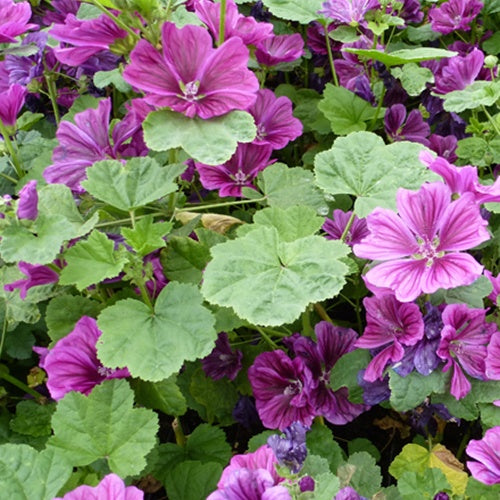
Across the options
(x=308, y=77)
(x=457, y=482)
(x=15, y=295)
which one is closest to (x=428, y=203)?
(x=457, y=482)

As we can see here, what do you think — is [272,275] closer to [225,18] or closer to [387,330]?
[387,330]

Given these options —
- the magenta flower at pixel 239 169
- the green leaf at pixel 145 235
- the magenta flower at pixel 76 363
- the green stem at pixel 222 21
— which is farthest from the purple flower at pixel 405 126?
the magenta flower at pixel 76 363

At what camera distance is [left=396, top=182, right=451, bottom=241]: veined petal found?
41.4 inches

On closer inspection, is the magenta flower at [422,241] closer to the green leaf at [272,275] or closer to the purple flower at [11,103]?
the green leaf at [272,275]

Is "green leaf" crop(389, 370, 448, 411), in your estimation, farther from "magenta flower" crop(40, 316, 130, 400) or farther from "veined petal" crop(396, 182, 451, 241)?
"magenta flower" crop(40, 316, 130, 400)

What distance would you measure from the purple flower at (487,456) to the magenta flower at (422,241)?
0.23m

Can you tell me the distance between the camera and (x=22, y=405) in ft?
4.69

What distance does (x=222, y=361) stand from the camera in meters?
1.39

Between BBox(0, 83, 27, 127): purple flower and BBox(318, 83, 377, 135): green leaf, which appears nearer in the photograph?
BBox(0, 83, 27, 127): purple flower

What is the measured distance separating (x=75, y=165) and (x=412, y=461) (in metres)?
0.82

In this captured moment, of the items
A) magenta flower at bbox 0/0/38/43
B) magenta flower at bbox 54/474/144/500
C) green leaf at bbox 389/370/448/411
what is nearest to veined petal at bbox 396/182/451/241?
green leaf at bbox 389/370/448/411

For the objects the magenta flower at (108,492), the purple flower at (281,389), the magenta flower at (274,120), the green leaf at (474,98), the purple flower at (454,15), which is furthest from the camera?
the purple flower at (454,15)

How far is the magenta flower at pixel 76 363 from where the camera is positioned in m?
1.19

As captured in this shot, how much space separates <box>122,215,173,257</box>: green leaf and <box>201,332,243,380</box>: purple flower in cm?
31
